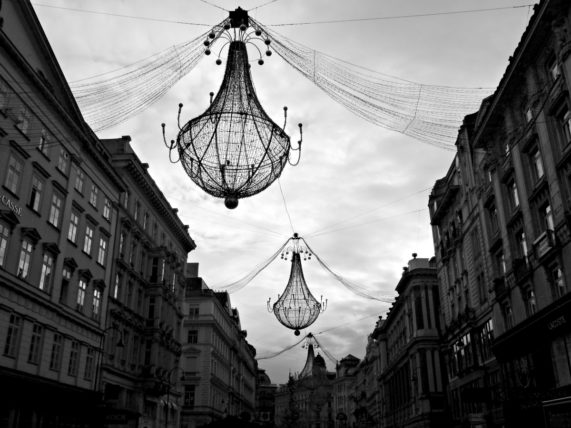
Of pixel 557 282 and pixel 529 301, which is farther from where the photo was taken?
pixel 529 301

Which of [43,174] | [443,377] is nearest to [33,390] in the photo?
[43,174]

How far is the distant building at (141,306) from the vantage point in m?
35.7

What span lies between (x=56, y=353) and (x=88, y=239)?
7103 millimetres

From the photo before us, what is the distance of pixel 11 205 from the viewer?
923 inches

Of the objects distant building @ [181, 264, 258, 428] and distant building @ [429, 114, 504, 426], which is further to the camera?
distant building @ [181, 264, 258, 428]

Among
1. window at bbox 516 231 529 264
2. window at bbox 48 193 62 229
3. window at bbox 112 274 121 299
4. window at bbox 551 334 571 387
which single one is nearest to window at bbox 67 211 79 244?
window at bbox 48 193 62 229

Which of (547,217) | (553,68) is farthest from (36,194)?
(553,68)

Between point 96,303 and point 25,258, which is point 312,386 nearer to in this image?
point 96,303

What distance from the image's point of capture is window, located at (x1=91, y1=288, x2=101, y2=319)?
32469mm

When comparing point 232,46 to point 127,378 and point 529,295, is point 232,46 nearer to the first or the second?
point 529,295

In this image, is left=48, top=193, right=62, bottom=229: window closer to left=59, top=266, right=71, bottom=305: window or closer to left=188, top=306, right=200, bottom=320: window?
left=59, top=266, right=71, bottom=305: window

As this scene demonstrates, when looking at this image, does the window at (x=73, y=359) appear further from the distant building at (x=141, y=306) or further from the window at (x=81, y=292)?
the distant building at (x=141, y=306)

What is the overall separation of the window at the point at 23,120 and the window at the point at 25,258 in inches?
193

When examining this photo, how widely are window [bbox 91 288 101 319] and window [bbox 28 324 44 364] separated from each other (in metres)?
6.41
